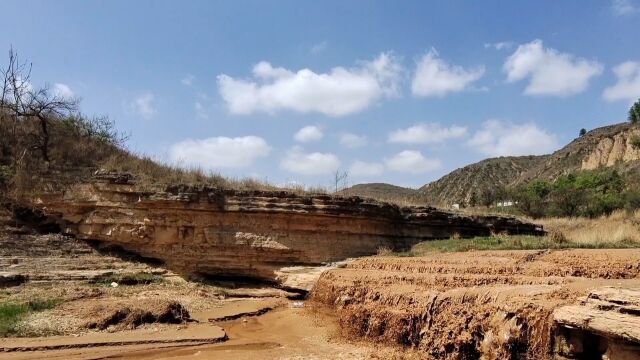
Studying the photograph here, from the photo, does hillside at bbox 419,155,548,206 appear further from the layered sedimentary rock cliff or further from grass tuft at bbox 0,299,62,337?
grass tuft at bbox 0,299,62,337

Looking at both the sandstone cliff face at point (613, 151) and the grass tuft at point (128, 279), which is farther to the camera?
the sandstone cliff face at point (613, 151)

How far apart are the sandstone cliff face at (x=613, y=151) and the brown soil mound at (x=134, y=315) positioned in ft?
190

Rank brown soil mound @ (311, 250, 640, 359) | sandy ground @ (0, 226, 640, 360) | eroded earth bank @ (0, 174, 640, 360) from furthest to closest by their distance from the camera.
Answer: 1. sandy ground @ (0, 226, 640, 360)
2. eroded earth bank @ (0, 174, 640, 360)
3. brown soil mound @ (311, 250, 640, 359)

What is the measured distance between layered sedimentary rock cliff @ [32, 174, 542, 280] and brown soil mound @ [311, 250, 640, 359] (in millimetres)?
3308

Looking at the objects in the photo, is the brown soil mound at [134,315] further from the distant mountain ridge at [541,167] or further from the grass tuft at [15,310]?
the distant mountain ridge at [541,167]

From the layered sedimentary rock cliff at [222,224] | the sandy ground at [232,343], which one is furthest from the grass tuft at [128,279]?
the sandy ground at [232,343]

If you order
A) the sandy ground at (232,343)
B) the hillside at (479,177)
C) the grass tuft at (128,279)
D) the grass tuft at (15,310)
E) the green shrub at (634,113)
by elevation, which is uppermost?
the green shrub at (634,113)

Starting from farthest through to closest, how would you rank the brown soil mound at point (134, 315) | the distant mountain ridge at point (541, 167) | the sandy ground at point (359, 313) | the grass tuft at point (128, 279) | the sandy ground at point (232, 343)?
the distant mountain ridge at point (541, 167), the grass tuft at point (128, 279), the brown soil mound at point (134, 315), the sandy ground at point (232, 343), the sandy ground at point (359, 313)

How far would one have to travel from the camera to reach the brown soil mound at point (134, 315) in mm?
10211

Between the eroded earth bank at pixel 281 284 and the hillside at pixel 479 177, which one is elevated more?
the hillside at pixel 479 177

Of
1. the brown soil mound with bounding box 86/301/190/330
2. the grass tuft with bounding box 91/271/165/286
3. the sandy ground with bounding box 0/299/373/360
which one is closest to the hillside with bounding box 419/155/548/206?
the grass tuft with bounding box 91/271/165/286

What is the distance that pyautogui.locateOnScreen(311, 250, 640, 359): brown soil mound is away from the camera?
6.58 meters

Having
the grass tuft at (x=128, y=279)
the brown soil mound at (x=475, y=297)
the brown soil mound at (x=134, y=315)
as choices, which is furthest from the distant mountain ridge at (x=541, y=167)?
the brown soil mound at (x=134, y=315)

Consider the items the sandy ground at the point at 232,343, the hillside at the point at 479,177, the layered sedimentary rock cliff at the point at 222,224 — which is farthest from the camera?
the hillside at the point at 479,177
